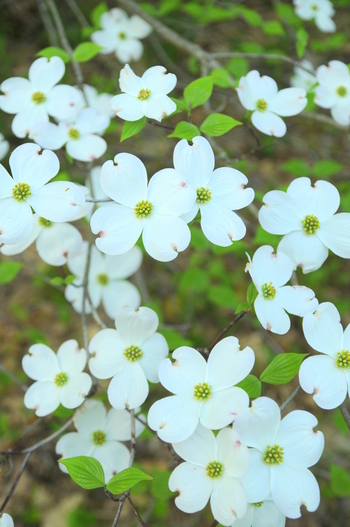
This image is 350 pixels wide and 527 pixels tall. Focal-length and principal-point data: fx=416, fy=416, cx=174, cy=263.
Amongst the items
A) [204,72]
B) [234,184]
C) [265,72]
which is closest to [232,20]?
[265,72]

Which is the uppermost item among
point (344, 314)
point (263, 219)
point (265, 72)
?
point (263, 219)

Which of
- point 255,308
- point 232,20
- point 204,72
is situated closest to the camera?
point 255,308

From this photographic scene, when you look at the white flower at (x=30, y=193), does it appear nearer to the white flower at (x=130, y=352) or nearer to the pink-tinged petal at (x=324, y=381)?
the white flower at (x=130, y=352)

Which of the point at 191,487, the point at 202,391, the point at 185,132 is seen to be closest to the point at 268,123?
the point at 185,132

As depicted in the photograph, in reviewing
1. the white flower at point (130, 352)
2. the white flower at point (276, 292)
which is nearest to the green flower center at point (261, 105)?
the white flower at point (276, 292)

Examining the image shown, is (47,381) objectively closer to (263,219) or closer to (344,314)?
(263,219)

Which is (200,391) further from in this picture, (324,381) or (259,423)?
(324,381)
